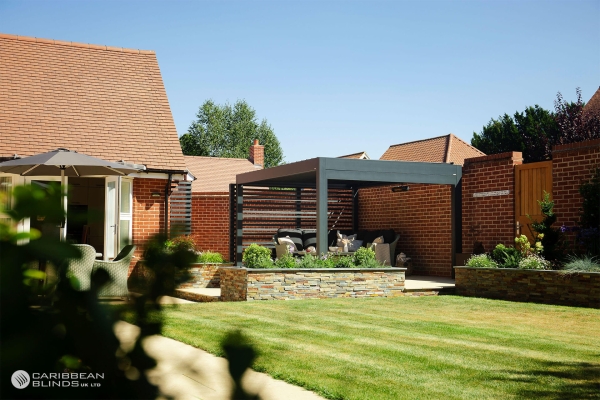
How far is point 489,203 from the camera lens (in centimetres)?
1464

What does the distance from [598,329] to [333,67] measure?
22172 mm

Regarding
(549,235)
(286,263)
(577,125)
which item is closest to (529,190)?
(549,235)

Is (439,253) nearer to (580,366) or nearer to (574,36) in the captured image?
(580,366)

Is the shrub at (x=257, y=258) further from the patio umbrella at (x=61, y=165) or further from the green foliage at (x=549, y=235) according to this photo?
the green foliage at (x=549, y=235)

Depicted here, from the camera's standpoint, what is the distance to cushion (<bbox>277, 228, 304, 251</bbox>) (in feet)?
56.6

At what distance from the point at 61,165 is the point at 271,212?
7.92 meters

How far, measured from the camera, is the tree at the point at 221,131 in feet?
189

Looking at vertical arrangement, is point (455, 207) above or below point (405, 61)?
below

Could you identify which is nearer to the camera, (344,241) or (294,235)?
(344,241)

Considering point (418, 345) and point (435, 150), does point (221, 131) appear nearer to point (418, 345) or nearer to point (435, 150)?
point (435, 150)

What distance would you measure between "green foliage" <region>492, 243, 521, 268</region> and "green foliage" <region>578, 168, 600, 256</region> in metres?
1.14

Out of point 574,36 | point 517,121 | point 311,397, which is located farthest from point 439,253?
point 517,121

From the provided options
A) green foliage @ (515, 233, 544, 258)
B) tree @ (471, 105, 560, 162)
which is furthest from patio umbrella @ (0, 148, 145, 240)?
tree @ (471, 105, 560, 162)

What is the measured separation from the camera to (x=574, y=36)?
27625 mm
